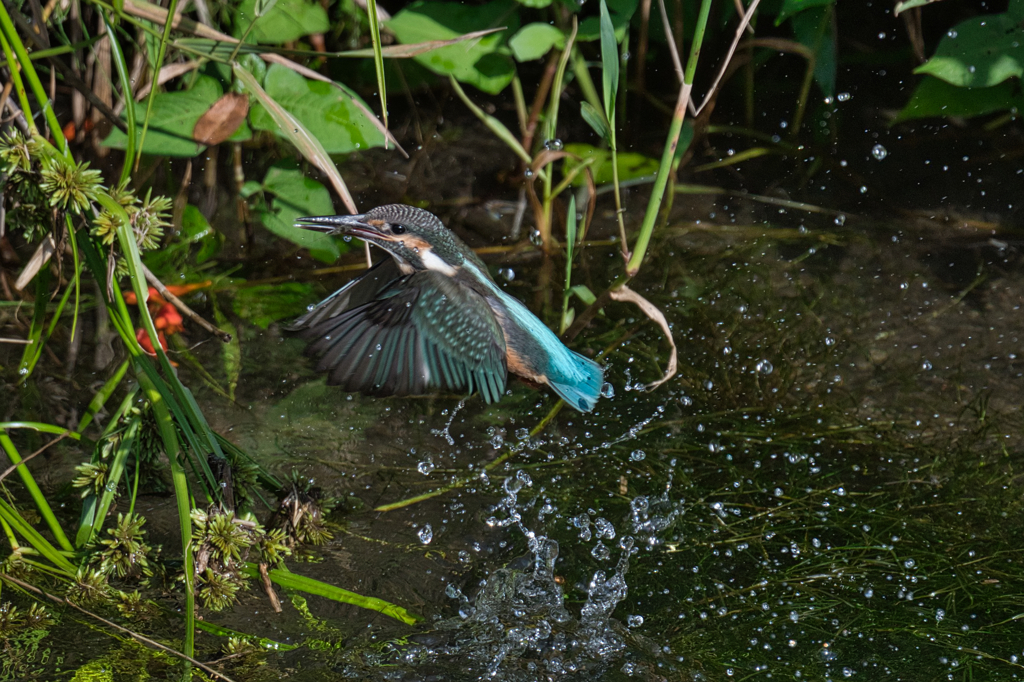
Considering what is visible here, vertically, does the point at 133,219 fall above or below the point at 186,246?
above

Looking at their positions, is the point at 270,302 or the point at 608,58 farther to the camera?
the point at 270,302

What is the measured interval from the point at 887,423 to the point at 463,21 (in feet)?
5.13

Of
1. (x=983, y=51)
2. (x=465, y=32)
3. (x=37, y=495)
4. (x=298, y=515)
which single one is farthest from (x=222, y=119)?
(x=983, y=51)

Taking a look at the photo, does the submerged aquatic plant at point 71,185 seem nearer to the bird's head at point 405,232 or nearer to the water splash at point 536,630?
the bird's head at point 405,232

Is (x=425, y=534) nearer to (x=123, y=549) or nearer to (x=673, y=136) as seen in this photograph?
(x=123, y=549)

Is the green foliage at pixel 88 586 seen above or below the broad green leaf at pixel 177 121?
below

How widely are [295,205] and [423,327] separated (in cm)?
93

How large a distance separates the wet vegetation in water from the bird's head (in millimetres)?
218

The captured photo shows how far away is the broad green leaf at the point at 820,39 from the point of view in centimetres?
265

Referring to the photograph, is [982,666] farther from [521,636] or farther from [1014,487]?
[521,636]

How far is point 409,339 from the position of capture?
172 centimetres

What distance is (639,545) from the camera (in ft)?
6.73

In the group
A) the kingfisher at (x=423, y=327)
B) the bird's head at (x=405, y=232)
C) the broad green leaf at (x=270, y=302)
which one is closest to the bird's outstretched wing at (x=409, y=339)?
the kingfisher at (x=423, y=327)

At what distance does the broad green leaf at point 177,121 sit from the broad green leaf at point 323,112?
141 millimetres
